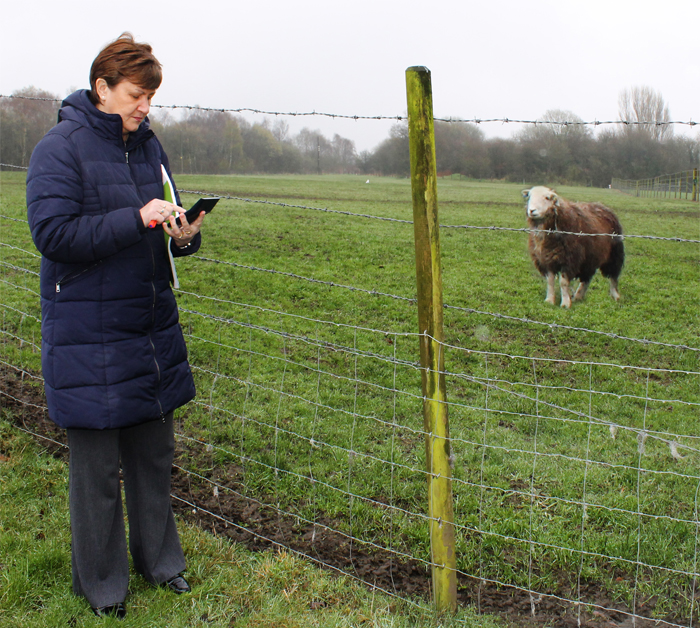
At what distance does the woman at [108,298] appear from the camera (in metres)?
2.50

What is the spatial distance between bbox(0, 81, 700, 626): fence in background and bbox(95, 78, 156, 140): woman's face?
1.43 m

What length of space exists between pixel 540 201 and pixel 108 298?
182cm

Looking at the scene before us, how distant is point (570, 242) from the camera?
2.64 meters

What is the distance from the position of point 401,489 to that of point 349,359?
2521mm

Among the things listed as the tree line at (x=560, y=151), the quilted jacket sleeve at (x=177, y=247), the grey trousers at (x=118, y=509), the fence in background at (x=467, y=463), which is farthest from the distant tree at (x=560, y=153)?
the grey trousers at (x=118, y=509)

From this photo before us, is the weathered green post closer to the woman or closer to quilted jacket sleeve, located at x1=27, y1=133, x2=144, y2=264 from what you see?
the woman

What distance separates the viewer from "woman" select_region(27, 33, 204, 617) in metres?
2.50

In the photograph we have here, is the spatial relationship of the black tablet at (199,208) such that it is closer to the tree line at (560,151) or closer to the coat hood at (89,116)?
the coat hood at (89,116)

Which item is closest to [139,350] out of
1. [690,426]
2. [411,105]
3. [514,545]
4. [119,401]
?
[119,401]

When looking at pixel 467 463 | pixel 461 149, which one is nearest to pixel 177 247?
pixel 461 149

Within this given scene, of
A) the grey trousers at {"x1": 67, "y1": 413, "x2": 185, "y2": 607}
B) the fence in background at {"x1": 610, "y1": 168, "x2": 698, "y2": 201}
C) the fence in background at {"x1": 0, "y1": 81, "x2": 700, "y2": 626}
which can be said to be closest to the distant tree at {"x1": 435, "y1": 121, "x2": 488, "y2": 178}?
the fence in background at {"x1": 0, "y1": 81, "x2": 700, "y2": 626}

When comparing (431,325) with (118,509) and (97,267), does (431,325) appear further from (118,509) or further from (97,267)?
(118,509)

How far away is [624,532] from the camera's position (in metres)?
3.94

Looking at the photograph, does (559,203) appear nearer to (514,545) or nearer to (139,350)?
(139,350)
